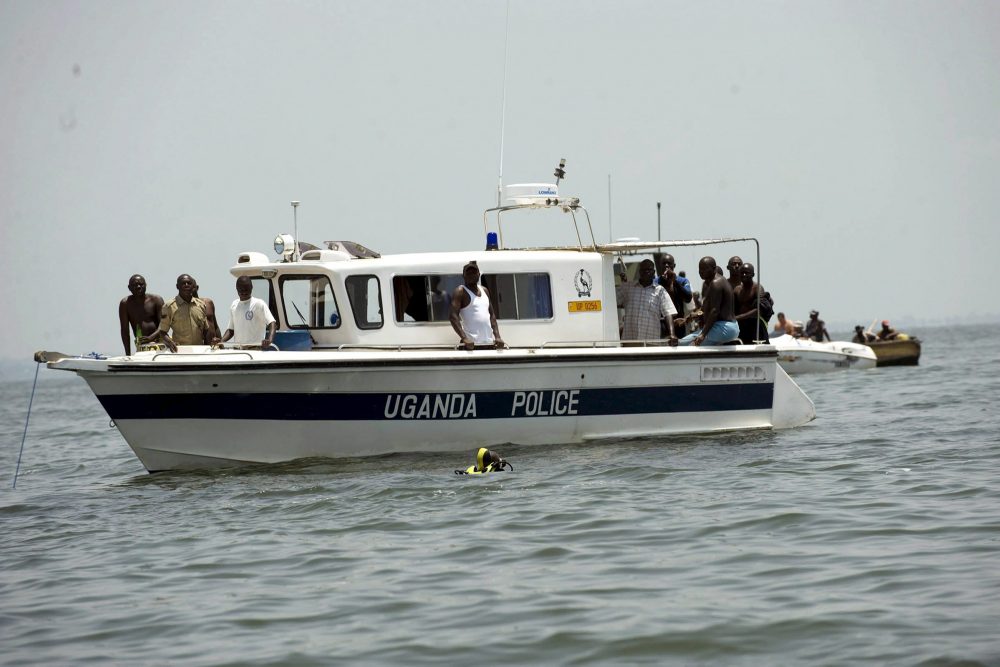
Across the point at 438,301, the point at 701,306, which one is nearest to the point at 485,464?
the point at 438,301

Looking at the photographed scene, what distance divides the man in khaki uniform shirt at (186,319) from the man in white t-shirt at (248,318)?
336mm

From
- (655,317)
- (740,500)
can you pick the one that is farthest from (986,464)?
(655,317)

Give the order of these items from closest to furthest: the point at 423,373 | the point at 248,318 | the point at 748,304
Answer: the point at 423,373 → the point at 248,318 → the point at 748,304

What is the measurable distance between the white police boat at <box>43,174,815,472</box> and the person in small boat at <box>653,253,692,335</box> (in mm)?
431

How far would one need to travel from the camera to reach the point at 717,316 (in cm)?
1338

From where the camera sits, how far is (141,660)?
6238mm

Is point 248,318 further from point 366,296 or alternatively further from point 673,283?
point 673,283

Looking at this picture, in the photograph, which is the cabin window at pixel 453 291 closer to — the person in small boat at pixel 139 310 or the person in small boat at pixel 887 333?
the person in small boat at pixel 139 310

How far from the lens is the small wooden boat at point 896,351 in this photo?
32.9 metres

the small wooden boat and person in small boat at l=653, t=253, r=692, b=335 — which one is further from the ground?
person in small boat at l=653, t=253, r=692, b=335

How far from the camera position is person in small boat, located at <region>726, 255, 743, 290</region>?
1415cm

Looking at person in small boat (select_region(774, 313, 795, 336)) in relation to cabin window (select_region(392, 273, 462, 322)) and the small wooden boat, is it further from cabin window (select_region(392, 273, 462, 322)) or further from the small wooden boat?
cabin window (select_region(392, 273, 462, 322))

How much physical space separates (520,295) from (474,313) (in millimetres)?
769

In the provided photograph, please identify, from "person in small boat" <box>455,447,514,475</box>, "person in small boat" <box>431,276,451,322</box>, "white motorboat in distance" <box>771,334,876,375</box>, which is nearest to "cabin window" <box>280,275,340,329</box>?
"person in small boat" <box>431,276,451,322</box>
